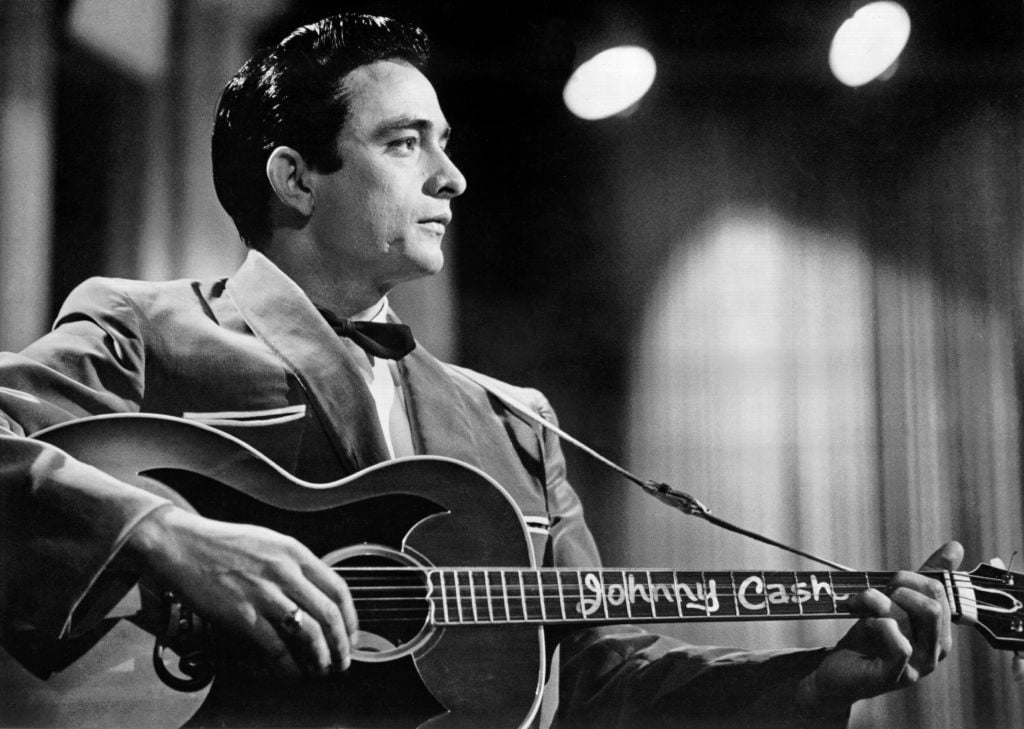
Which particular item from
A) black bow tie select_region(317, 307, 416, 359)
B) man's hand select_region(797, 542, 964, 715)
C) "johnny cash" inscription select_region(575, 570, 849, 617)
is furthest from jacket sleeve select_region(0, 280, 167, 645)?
man's hand select_region(797, 542, 964, 715)

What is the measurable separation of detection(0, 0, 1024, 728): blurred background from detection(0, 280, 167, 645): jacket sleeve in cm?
19

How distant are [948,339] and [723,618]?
69 cm

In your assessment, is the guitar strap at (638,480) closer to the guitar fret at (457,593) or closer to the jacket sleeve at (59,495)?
the guitar fret at (457,593)

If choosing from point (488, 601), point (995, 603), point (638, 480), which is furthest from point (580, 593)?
point (995, 603)

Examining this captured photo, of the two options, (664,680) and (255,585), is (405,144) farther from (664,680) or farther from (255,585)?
(664,680)

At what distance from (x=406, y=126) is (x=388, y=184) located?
11 centimetres

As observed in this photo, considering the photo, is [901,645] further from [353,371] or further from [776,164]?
[353,371]

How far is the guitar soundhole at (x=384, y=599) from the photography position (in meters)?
1.33

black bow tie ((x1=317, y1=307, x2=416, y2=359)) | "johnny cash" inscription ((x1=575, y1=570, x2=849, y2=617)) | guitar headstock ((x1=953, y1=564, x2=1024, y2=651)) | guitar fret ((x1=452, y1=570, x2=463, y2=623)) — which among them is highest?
black bow tie ((x1=317, y1=307, x2=416, y2=359))

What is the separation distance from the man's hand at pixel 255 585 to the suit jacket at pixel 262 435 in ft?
0.16

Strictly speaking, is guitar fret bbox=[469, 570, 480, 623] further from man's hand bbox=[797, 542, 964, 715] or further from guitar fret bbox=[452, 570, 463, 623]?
man's hand bbox=[797, 542, 964, 715]

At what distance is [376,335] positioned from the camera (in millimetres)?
1565

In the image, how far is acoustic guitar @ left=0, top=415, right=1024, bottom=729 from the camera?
125 centimetres

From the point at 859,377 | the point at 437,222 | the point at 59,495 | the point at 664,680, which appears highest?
the point at 437,222
